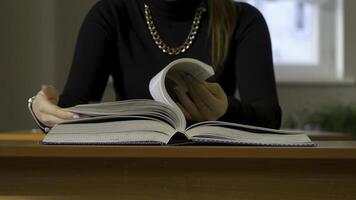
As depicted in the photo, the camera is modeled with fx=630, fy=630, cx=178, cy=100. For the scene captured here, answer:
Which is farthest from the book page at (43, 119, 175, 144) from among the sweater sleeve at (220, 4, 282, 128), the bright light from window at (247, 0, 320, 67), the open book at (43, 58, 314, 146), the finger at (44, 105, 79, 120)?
the bright light from window at (247, 0, 320, 67)

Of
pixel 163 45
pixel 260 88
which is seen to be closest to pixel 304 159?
pixel 260 88

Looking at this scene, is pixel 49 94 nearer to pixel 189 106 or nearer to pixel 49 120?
pixel 49 120

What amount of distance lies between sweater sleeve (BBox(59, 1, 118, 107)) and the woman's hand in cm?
46

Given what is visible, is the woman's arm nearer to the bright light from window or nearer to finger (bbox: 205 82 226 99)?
finger (bbox: 205 82 226 99)

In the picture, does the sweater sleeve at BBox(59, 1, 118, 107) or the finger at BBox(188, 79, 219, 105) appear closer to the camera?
the finger at BBox(188, 79, 219, 105)

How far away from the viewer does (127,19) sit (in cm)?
142

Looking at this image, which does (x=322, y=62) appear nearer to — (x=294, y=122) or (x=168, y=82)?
(x=294, y=122)

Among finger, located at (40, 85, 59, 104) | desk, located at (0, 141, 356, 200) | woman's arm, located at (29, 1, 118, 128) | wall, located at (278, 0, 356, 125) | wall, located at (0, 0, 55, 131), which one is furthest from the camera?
wall, located at (278, 0, 356, 125)

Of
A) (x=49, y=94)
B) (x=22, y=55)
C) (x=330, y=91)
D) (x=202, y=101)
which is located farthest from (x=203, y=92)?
(x=330, y=91)

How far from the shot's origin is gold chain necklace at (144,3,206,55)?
1.38m

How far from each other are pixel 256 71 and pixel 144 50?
259 millimetres

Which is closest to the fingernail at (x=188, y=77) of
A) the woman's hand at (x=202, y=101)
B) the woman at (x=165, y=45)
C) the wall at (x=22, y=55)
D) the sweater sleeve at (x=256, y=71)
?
the woman's hand at (x=202, y=101)

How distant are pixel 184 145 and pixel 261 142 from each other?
0.08 meters

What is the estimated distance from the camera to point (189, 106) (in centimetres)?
85
